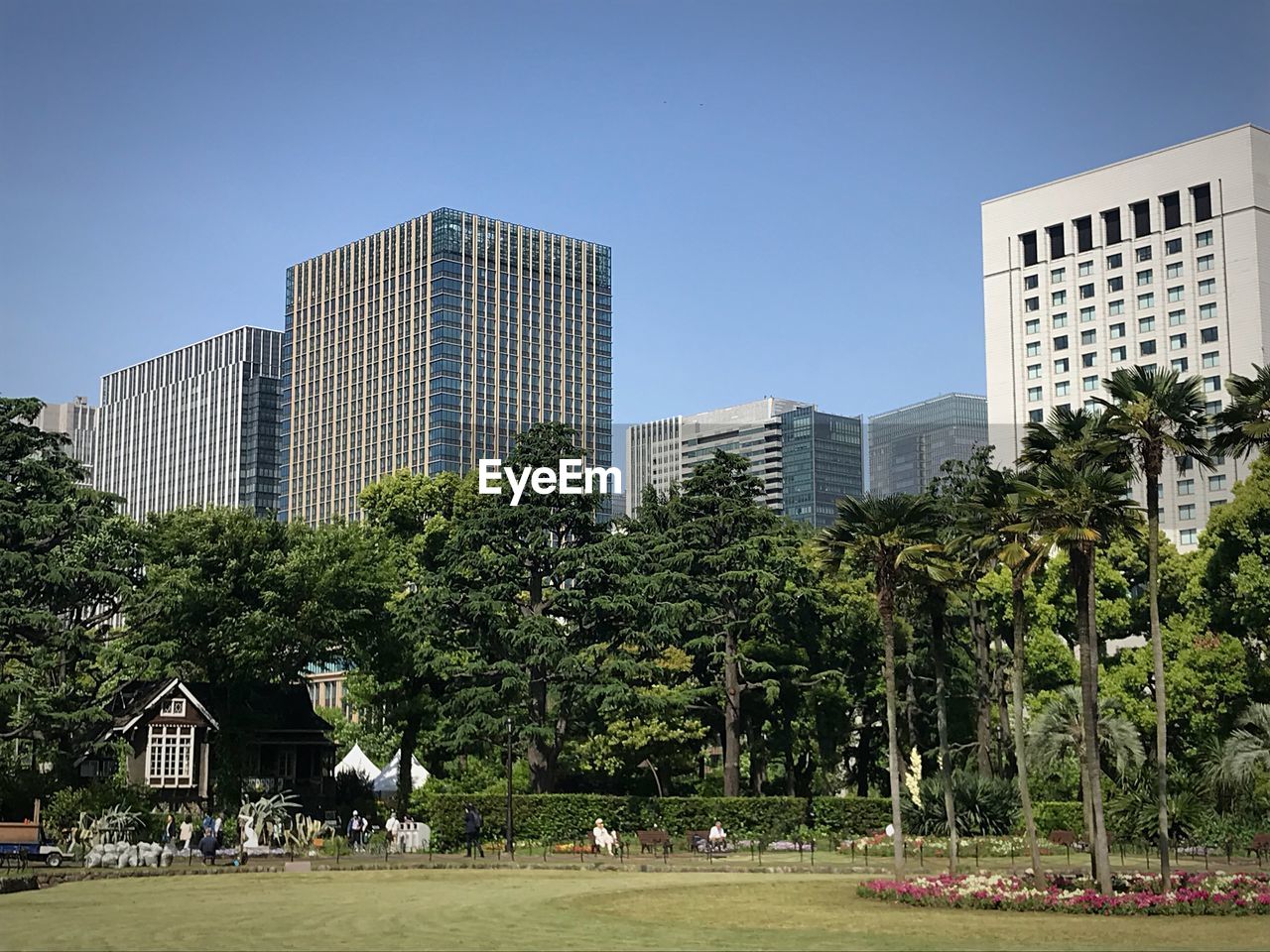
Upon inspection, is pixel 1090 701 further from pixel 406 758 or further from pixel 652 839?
pixel 406 758

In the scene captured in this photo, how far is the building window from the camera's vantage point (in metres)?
120

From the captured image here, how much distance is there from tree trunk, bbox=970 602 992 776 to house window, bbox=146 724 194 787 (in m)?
34.8

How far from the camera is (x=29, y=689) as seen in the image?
184 feet

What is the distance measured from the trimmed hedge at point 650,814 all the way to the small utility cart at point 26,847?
50.5ft

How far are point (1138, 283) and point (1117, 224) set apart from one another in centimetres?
566

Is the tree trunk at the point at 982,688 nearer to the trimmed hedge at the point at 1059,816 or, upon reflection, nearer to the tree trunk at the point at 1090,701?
the trimmed hedge at the point at 1059,816

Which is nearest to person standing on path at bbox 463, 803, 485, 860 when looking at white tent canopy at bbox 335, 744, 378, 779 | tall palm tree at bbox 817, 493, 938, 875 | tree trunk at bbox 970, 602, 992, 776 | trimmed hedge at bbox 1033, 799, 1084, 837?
tall palm tree at bbox 817, 493, 938, 875

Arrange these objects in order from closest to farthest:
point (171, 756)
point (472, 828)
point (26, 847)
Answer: point (26, 847)
point (472, 828)
point (171, 756)

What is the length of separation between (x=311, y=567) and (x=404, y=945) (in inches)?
1452

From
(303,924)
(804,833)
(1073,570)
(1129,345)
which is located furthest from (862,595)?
(1129,345)

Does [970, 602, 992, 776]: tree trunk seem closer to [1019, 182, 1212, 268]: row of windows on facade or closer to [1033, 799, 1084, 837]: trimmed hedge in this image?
[1033, 799, 1084, 837]: trimmed hedge

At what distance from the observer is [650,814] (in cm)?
6006

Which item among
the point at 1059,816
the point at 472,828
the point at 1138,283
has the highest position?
the point at 1138,283

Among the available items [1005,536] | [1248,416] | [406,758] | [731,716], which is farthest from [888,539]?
[406,758]
